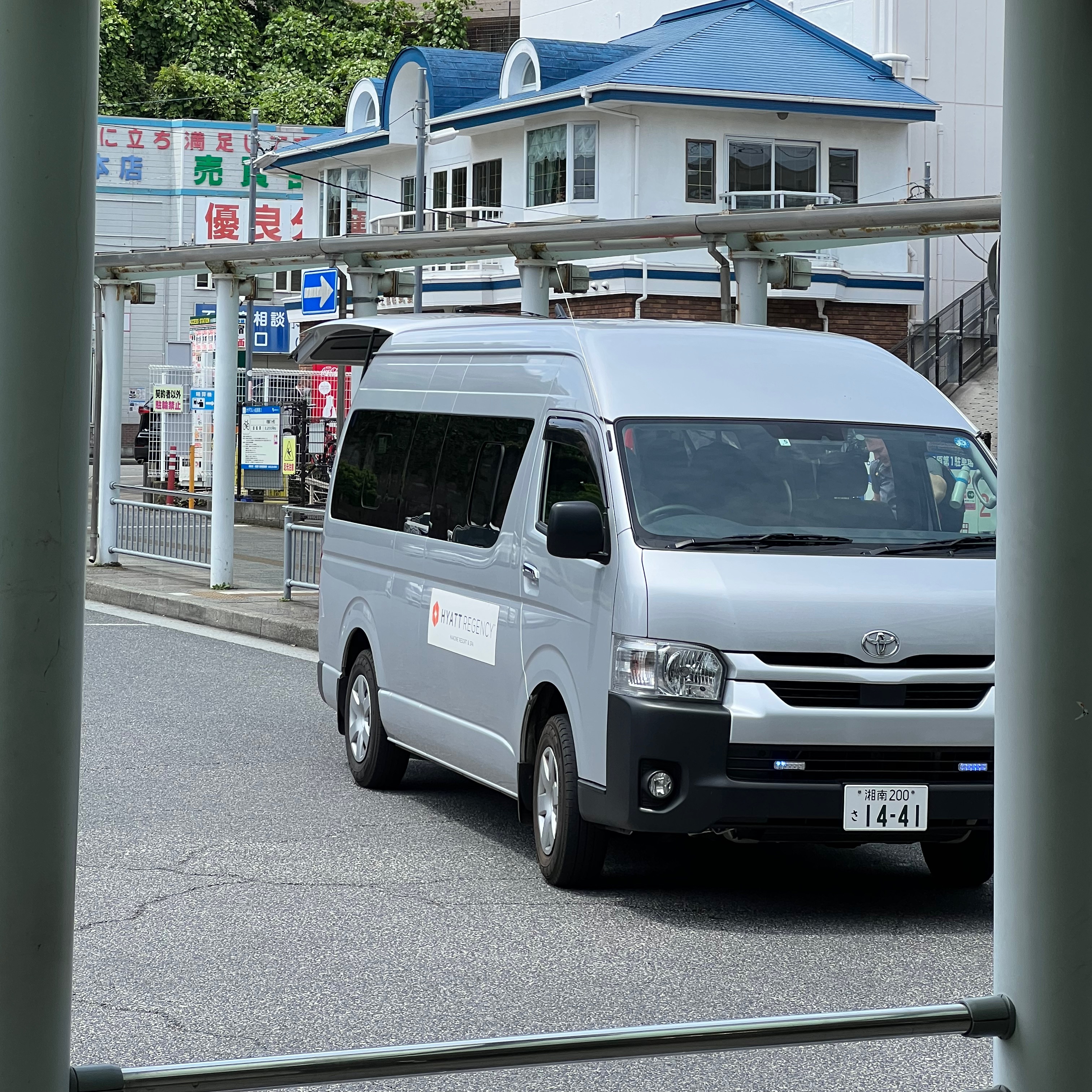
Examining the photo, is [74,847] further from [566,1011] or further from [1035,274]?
Answer: [566,1011]

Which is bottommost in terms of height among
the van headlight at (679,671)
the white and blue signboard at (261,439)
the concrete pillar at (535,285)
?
the van headlight at (679,671)

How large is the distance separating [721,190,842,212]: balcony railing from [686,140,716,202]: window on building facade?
0.45 metres

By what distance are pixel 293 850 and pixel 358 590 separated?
2.15m

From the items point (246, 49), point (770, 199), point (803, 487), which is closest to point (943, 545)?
point (803, 487)

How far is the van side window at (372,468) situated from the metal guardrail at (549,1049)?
22.0 feet

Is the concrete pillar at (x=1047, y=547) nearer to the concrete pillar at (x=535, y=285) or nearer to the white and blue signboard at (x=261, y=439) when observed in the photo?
the concrete pillar at (x=535, y=285)

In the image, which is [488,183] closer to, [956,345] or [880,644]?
[956,345]

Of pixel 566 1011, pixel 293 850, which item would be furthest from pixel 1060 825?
pixel 293 850

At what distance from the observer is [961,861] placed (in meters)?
7.48

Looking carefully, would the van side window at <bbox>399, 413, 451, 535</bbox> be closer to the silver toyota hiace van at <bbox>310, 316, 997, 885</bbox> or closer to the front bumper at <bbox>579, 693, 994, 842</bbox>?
the silver toyota hiace van at <bbox>310, 316, 997, 885</bbox>

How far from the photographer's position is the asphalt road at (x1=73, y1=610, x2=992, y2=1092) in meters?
5.21

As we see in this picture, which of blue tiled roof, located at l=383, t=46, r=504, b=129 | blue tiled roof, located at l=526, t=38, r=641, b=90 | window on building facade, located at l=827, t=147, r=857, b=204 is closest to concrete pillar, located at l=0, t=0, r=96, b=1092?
window on building facade, located at l=827, t=147, r=857, b=204

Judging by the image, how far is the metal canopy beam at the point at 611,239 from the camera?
12180mm

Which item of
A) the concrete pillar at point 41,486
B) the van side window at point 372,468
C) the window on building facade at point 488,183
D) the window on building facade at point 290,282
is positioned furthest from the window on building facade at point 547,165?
the concrete pillar at point 41,486
